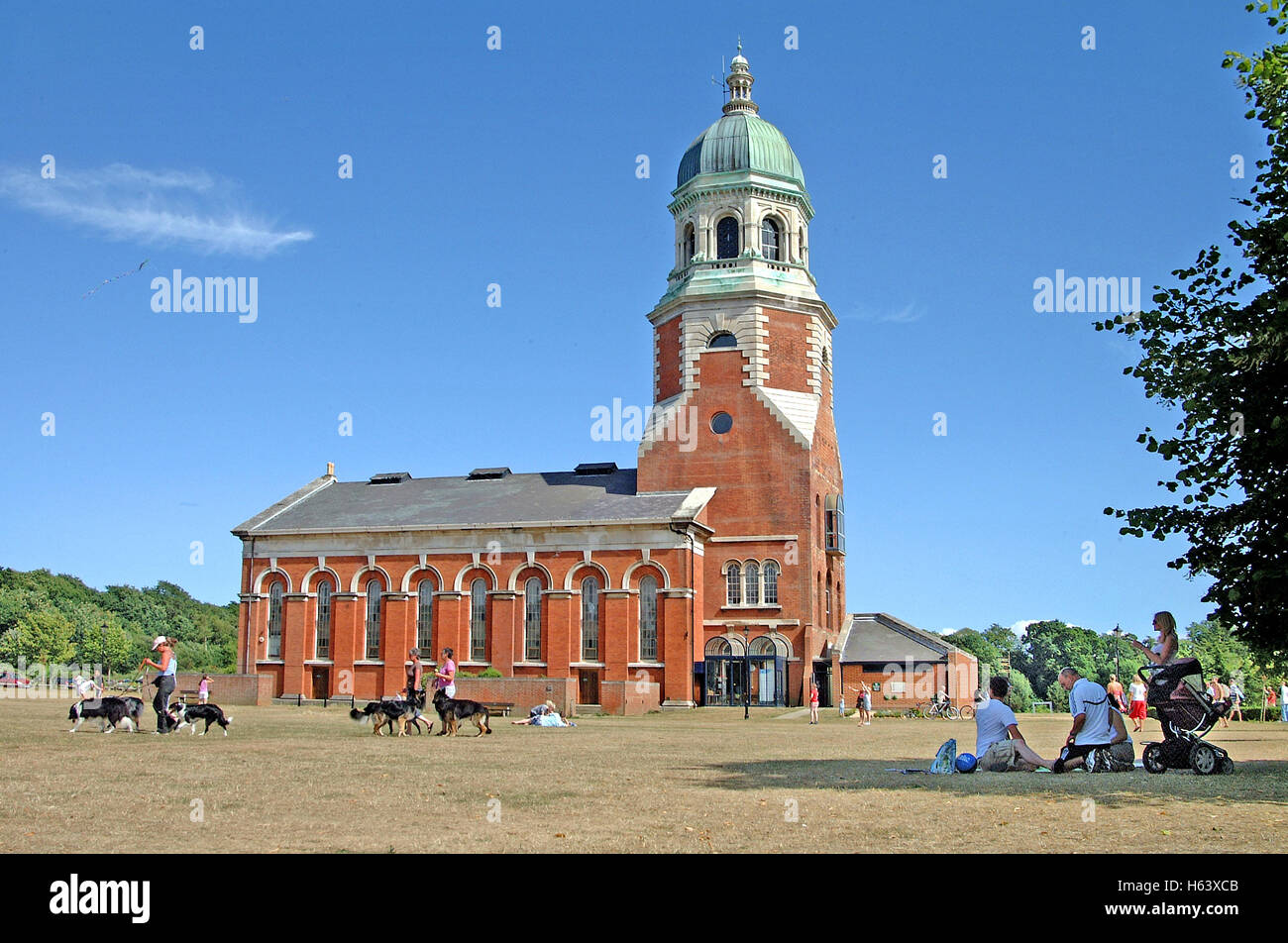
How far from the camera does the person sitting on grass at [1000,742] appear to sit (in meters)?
18.3

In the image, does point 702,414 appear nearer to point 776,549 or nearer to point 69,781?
point 776,549

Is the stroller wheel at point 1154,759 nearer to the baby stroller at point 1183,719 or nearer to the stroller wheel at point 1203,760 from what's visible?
the baby stroller at point 1183,719

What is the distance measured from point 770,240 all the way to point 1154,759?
4838cm

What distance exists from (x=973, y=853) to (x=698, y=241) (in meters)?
55.0

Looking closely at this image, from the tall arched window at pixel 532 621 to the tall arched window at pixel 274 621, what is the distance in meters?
13.9

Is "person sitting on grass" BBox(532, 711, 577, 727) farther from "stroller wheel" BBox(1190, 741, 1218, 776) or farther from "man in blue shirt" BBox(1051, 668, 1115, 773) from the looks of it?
"stroller wheel" BBox(1190, 741, 1218, 776)

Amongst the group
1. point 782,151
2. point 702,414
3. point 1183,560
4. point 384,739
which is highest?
point 782,151

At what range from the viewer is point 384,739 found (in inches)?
1054

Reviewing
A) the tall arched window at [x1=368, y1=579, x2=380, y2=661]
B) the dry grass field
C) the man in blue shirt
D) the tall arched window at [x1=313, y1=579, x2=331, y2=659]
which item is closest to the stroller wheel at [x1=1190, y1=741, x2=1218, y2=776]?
the dry grass field

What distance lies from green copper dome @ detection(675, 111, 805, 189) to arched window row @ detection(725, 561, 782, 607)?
21050 mm

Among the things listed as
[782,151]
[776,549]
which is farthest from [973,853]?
[782,151]

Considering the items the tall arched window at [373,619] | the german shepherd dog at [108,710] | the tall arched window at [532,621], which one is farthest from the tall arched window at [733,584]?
the german shepherd dog at [108,710]

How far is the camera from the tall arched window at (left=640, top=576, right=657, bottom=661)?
183ft

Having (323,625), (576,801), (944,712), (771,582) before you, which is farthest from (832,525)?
(576,801)
